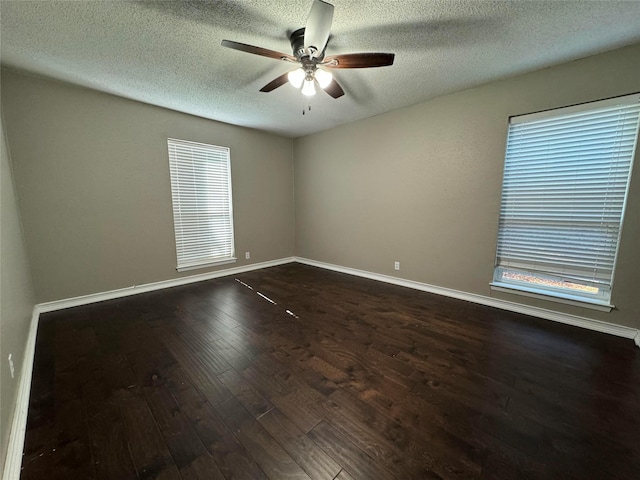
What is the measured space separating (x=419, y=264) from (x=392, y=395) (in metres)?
2.25

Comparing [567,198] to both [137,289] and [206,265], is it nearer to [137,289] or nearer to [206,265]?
[206,265]

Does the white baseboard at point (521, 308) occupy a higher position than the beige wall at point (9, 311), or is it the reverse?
the beige wall at point (9, 311)

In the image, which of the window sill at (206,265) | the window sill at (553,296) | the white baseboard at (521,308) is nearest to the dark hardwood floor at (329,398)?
the white baseboard at (521,308)

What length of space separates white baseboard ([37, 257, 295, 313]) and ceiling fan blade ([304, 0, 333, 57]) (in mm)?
3469

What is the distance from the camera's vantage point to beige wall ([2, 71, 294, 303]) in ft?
8.51

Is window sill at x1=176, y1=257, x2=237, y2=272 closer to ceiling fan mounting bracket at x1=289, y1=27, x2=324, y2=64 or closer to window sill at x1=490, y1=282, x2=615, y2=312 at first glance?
ceiling fan mounting bracket at x1=289, y1=27, x2=324, y2=64

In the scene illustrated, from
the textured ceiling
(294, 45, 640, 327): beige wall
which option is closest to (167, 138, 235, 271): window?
the textured ceiling

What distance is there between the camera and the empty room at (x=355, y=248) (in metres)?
1.31

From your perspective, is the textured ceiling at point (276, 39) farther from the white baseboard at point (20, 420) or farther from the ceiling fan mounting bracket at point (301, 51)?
the white baseboard at point (20, 420)

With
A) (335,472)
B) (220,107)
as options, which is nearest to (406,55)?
(220,107)

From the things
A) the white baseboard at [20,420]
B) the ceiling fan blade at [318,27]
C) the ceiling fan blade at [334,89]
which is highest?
the ceiling fan blade at [318,27]

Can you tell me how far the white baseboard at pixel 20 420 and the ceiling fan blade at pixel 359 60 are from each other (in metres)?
2.86

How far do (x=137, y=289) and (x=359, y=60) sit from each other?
12.3 ft

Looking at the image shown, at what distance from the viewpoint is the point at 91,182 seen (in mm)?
2941
